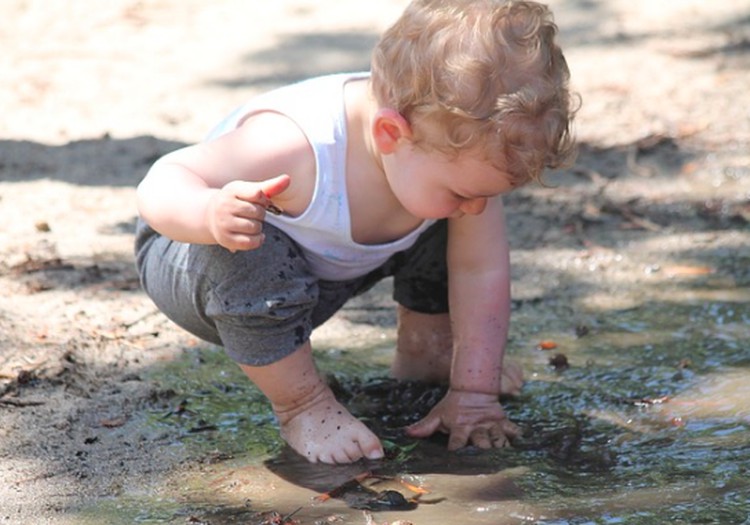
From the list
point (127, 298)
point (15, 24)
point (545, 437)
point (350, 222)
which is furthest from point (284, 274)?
point (15, 24)

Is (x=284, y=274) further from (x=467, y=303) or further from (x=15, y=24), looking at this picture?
(x=15, y=24)

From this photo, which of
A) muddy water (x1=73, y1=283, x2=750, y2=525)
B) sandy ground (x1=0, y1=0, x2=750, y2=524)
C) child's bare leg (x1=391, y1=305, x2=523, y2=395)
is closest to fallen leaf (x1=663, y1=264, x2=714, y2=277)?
sandy ground (x1=0, y1=0, x2=750, y2=524)

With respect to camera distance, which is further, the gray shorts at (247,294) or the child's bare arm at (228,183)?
the gray shorts at (247,294)

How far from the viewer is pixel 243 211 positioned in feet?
7.79

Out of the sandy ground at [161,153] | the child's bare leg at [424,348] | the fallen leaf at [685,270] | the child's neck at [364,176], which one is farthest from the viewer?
the fallen leaf at [685,270]

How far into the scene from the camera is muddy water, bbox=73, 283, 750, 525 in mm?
2428

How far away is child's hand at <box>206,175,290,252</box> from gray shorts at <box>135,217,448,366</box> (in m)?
0.26

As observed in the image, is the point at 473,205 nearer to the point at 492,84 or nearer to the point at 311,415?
the point at 492,84

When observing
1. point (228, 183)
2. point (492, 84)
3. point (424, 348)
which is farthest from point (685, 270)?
point (228, 183)

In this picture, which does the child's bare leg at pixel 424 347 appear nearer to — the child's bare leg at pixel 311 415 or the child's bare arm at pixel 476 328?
the child's bare arm at pixel 476 328

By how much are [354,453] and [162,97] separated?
10.0 ft

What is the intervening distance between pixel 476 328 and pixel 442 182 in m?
0.45

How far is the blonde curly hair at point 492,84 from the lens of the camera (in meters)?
2.42

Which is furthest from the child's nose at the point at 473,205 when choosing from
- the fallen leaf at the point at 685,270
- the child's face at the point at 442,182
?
the fallen leaf at the point at 685,270
